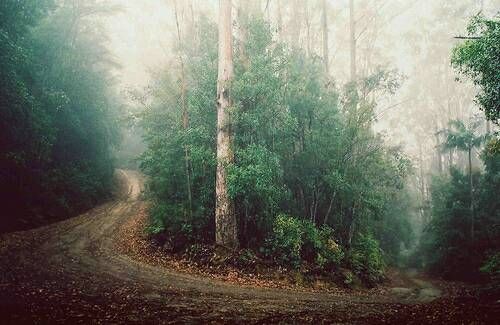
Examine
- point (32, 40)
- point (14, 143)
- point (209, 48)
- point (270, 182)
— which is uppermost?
point (32, 40)

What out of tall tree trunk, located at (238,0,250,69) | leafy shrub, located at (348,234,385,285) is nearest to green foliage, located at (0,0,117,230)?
tall tree trunk, located at (238,0,250,69)

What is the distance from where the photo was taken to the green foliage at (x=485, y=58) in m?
8.79

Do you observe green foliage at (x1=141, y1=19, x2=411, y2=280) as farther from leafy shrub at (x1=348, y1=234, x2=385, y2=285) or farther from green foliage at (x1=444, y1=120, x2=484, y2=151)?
green foliage at (x1=444, y1=120, x2=484, y2=151)

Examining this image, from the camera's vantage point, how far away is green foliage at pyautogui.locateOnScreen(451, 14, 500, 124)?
8.79 metres

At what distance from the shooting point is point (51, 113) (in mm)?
21938

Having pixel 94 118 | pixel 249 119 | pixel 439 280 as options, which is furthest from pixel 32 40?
pixel 439 280

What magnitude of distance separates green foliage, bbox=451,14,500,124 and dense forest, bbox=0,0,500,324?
0.13ft

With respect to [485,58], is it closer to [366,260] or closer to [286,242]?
[286,242]

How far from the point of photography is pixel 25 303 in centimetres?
781

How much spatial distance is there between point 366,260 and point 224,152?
7467 mm

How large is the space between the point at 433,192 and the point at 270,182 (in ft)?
68.4

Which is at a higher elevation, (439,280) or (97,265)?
(97,265)

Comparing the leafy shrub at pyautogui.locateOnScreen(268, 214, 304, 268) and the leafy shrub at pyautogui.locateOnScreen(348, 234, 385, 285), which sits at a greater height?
the leafy shrub at pyautogui.locateOnScreen(268, 214, 304, 268)

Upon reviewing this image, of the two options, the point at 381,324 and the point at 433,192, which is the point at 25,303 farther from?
the point at 433,192
